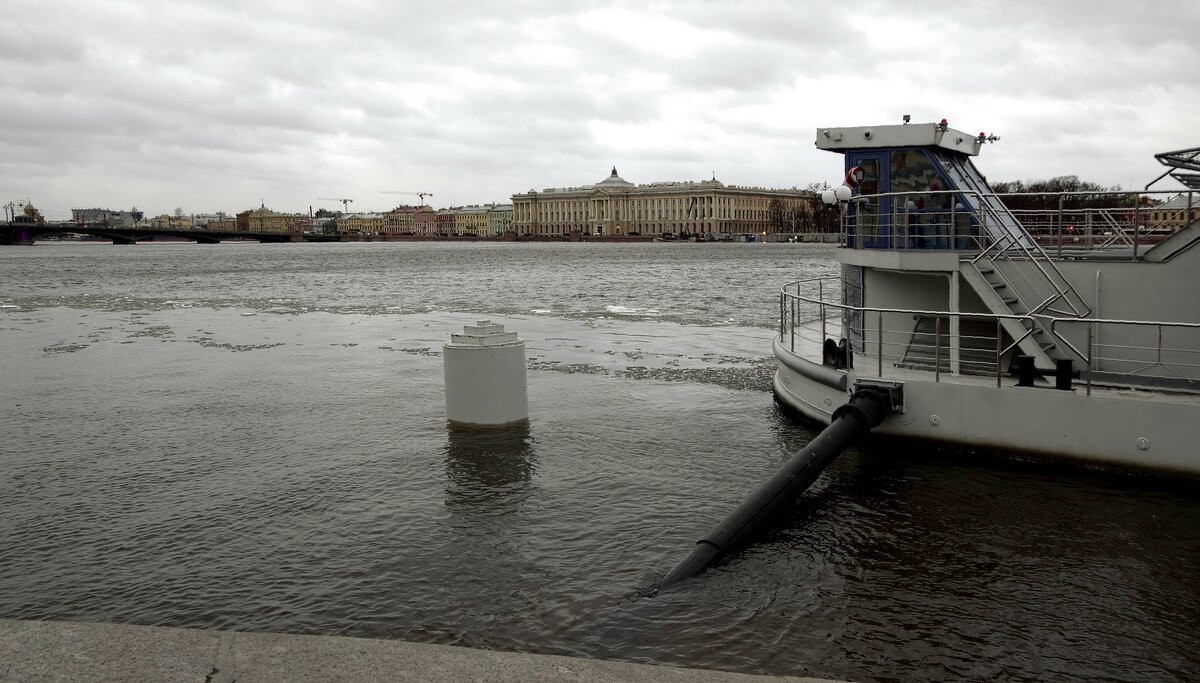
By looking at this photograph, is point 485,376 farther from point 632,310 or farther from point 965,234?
point 632,310

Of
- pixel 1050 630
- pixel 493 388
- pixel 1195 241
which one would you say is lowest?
pixel 1050 630

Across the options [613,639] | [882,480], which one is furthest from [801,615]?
[882,480]

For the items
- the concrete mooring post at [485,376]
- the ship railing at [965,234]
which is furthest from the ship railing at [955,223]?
the concrete mooring post at [485,376]

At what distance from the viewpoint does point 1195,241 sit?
491 inches

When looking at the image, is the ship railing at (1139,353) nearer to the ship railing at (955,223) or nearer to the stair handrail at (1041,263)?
the stair handrail at (1041,263)

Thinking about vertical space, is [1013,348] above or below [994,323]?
below

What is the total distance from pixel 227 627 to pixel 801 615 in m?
4.78

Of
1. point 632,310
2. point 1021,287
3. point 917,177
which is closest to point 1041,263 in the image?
point 1021,287

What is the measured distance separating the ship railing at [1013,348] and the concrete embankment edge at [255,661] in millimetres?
8336

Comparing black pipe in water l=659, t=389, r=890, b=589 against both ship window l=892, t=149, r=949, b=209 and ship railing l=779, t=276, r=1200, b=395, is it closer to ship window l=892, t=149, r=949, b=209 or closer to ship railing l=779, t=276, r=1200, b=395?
ship railing l=779, t=276, r=1200, b=395

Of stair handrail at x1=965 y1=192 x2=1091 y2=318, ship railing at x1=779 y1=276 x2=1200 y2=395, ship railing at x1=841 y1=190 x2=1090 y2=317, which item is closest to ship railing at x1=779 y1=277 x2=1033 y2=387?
ship railing at x1=779 y1=276 x2=1200 y2=395

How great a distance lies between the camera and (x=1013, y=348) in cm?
1289

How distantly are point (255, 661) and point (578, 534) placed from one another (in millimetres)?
5317

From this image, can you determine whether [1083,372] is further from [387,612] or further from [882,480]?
[387,612]
